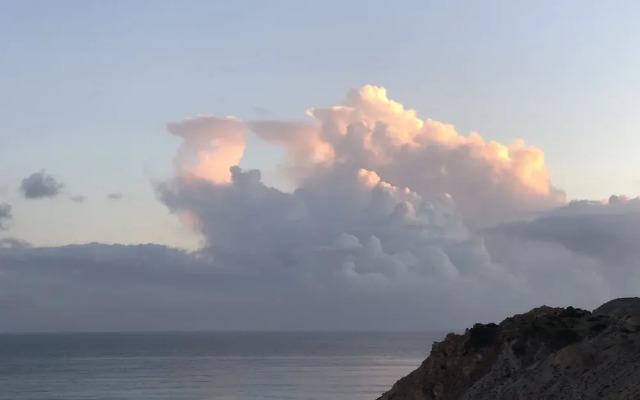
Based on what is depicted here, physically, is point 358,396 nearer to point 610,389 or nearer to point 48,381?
point 48,381

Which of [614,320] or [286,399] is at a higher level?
[614,320]

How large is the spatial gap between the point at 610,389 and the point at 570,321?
12.3 m

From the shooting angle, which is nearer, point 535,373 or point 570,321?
point 535,373

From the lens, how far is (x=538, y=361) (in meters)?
44.2

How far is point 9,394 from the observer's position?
5556 inches

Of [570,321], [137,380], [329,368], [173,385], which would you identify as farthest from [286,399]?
[570,321]

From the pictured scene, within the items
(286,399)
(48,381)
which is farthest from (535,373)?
(48,381)

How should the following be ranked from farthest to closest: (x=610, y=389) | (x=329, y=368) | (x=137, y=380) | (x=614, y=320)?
(x=329, y=368), (x=137, y=380), (x=614, y=320), (x=610, y=389)

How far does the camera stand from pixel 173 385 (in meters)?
152

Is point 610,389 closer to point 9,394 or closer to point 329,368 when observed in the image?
point 9,394

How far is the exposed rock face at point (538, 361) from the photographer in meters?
38.7

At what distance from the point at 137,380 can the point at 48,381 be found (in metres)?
19.3

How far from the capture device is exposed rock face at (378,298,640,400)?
38688 mm

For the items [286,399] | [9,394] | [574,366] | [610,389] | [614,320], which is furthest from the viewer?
[9,394]
